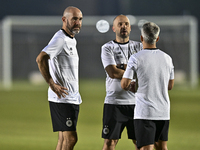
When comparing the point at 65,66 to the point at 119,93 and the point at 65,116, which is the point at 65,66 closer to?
the point at 65,116

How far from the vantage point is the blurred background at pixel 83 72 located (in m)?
Answer: 9.41

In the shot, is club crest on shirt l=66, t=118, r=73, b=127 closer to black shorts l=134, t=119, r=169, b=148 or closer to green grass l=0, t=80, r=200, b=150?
black shorts l=134, t=119, r=169, b=148

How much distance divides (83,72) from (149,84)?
26.6 metres

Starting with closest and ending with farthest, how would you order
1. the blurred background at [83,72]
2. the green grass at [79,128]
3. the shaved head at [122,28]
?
the shaved head at [122,28] → the green grass at [79,128] → the blurred background at [83,72]

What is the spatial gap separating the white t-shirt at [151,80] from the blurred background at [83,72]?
3203 millimetres

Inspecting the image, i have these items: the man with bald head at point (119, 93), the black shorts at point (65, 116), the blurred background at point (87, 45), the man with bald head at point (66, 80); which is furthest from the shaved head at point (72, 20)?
the blurred background at point (87, 45)

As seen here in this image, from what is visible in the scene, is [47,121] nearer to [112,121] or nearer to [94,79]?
[112,121]

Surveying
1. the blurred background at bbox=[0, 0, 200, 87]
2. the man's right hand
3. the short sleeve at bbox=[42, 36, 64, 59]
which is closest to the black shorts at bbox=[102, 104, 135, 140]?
the man's right hand

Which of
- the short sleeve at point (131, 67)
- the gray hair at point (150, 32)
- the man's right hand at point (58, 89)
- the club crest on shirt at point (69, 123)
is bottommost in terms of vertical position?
the club crest on shirt at point (69, 123)

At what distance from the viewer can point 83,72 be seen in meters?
31.2

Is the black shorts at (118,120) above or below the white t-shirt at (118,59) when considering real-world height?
below

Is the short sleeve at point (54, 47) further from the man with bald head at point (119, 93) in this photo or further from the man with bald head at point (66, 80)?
the man with bald head at point (119, 93)

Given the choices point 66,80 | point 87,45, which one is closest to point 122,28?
point 66,80

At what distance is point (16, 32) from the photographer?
100 feet
